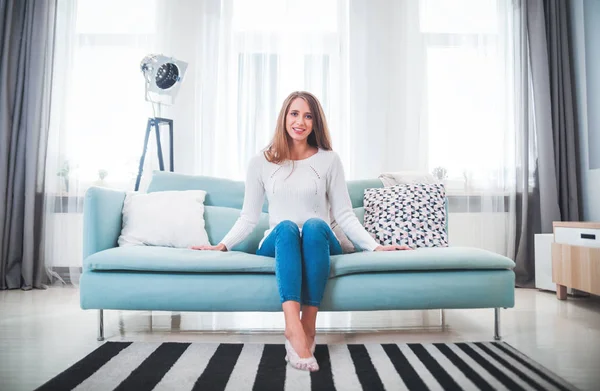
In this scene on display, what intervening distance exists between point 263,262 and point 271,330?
0.43 m

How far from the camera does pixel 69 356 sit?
5.30ft

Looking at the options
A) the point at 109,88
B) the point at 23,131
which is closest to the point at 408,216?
the point at 109,88

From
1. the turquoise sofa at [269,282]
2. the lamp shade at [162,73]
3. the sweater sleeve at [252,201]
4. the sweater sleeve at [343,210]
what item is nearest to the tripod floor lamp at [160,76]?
the lamp shade at [162,73]

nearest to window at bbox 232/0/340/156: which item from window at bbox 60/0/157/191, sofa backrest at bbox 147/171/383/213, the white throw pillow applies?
Result: window at bbox 60/0/157/191

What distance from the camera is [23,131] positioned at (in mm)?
3273

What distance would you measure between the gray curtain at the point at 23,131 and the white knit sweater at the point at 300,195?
6.95ft

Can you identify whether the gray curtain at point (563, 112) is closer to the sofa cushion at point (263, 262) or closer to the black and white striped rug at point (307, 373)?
the sofa cushion at point (263, 262)

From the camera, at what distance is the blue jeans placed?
1.59m

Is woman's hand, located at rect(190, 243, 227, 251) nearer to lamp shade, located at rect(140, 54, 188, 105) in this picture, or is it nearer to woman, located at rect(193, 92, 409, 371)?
woman, located at rect(193, 92, 409, 371)

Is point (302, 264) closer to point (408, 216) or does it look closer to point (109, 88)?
point (408, 216)

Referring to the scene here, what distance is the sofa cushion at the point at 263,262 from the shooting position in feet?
5.82

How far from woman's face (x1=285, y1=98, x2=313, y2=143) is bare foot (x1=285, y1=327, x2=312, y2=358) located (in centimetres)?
89

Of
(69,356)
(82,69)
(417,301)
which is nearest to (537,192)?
(417,301)

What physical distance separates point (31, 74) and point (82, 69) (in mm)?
358
